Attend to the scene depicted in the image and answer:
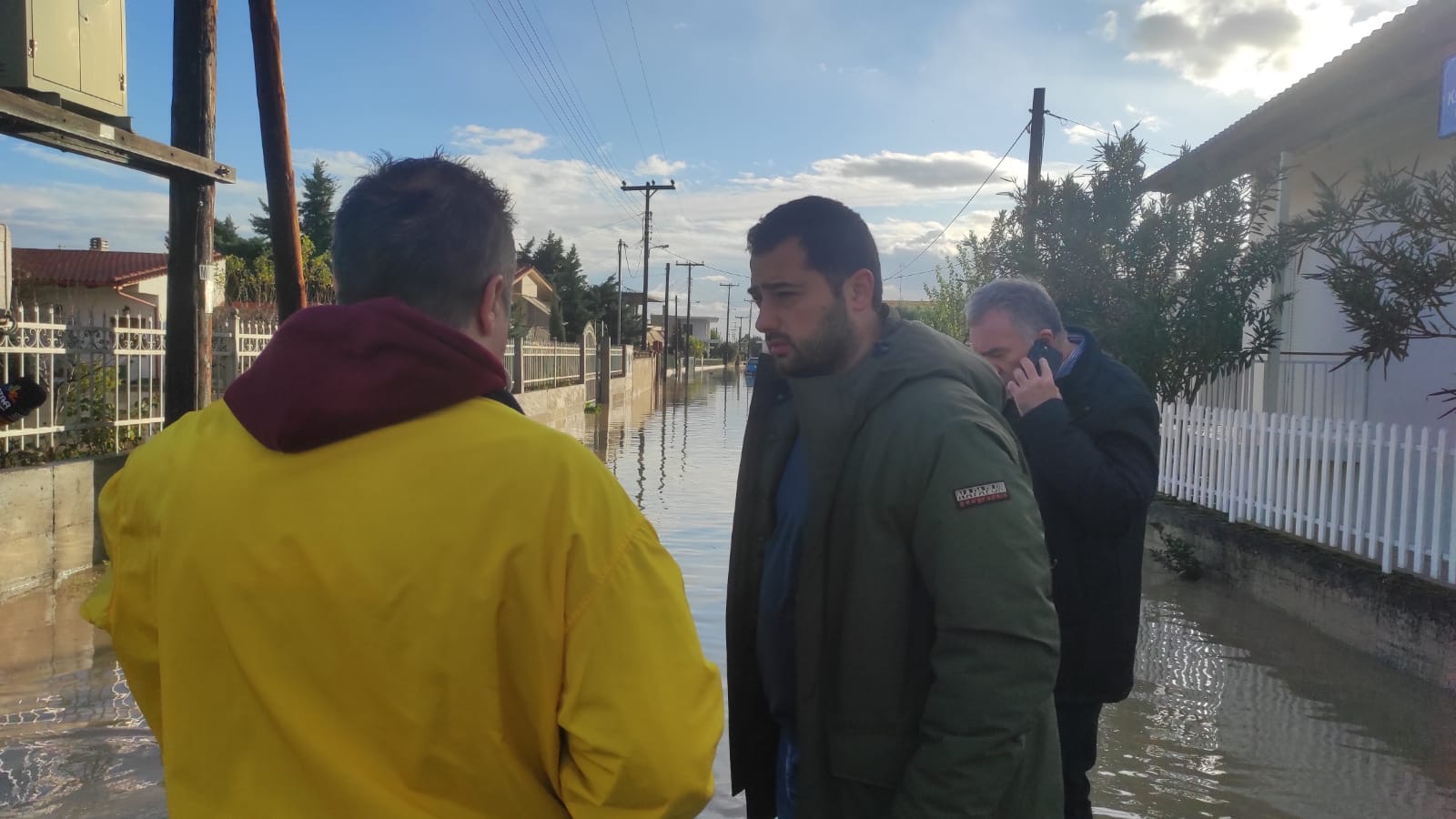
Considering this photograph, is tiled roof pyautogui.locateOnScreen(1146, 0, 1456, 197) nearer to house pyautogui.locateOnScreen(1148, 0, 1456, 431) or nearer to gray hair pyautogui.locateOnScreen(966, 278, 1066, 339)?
house pyautogui.locateOnScreen(1148, 0, 1456, 431)

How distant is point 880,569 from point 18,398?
23.3ft

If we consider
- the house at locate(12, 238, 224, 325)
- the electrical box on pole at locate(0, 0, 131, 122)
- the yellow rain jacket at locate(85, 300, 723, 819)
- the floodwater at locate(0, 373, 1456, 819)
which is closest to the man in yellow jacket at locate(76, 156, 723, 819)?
the yellow rain jacket at locate(85, 300, 723, 819)

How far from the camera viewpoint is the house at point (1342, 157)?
9055 mm

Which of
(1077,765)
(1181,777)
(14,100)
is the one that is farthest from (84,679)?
(1181,777)

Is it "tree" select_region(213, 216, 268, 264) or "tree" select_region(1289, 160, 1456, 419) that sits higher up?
"tree" select_region(213, 216, 268, 264)

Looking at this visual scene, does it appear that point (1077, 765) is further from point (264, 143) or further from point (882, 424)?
point (264, 143)

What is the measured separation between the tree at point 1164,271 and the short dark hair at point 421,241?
30.2 feet

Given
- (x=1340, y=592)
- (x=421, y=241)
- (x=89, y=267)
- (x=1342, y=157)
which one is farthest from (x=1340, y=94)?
(x=89, y=267)

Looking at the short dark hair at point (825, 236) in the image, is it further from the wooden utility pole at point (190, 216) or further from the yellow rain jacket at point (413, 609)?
the wooden utility pole at point (190, 216)

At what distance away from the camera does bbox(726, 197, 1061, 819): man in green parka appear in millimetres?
1673

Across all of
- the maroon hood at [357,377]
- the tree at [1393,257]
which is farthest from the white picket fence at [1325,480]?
the maroon hood at [357,377]

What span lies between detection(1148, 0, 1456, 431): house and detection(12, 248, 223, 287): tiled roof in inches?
1234

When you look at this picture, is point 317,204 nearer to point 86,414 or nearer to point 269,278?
point 269,278

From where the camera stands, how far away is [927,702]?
5.61ft
